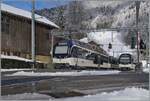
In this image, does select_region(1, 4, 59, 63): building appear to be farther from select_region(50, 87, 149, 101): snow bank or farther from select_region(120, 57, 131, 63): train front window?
select_region(50, 87, 149, 101): snow bank

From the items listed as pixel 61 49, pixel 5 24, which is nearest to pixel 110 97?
pixel 61 49

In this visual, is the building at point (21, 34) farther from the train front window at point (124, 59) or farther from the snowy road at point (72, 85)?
the snowy road at point (72, 85)

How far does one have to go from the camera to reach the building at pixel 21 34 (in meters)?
52.8

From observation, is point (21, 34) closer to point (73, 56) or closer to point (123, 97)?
point (73, 56)

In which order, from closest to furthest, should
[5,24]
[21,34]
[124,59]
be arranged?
1. [5,24]
2. [21,34]
3. [124,59]

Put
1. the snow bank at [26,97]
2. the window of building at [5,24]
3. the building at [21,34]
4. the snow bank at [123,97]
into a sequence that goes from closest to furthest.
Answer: the snow bank at [123,97] < the snow bank at [26,97] < the window of building at [5,24] < the building at [21,34]

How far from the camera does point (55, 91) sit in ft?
46.9

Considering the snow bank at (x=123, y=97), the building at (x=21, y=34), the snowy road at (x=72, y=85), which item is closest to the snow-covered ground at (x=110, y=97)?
the snow bank at (x=123, y=97)

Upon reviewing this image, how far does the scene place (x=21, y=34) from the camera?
56.8m

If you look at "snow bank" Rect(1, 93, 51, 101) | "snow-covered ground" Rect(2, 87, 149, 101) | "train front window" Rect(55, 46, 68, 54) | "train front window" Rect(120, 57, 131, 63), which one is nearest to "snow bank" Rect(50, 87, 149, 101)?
"snow-covered ground" Rect(2, 87, 149, 101)

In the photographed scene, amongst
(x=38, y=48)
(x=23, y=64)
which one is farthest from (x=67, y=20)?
(x=23, y=64)

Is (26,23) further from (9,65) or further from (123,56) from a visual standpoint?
(123,56)

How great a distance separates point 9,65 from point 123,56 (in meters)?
28.7

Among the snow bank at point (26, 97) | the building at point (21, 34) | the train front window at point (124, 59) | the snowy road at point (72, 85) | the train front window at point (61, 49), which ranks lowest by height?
the snow bank at point (26, 97)
